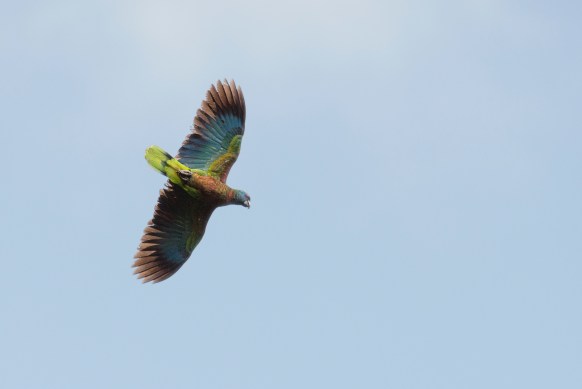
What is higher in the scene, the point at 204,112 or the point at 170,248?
the point at 204,112

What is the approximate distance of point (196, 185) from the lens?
25.6m

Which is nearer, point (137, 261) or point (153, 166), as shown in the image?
point (153, 166)

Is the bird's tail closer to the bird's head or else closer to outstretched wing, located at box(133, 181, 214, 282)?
outstretched wing, located at box(133, 181, 214, 282)

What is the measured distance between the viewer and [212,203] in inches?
1034

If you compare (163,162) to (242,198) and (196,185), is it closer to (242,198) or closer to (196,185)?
(196,185)

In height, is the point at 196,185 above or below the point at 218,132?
below

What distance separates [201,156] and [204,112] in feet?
3.56

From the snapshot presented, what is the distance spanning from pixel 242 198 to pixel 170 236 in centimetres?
215

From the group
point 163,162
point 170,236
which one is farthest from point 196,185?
point 170,236

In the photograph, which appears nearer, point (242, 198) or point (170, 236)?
point (242, 198)

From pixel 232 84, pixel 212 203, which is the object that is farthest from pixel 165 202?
pixel 232 84

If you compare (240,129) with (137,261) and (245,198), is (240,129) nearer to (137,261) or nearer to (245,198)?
(245,198)

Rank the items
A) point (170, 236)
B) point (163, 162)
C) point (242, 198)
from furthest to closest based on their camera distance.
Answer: point (170, 236) → point (242, 198) → point (163, 162)

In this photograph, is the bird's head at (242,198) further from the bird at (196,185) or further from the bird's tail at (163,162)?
the bird's tail at (163,162)
